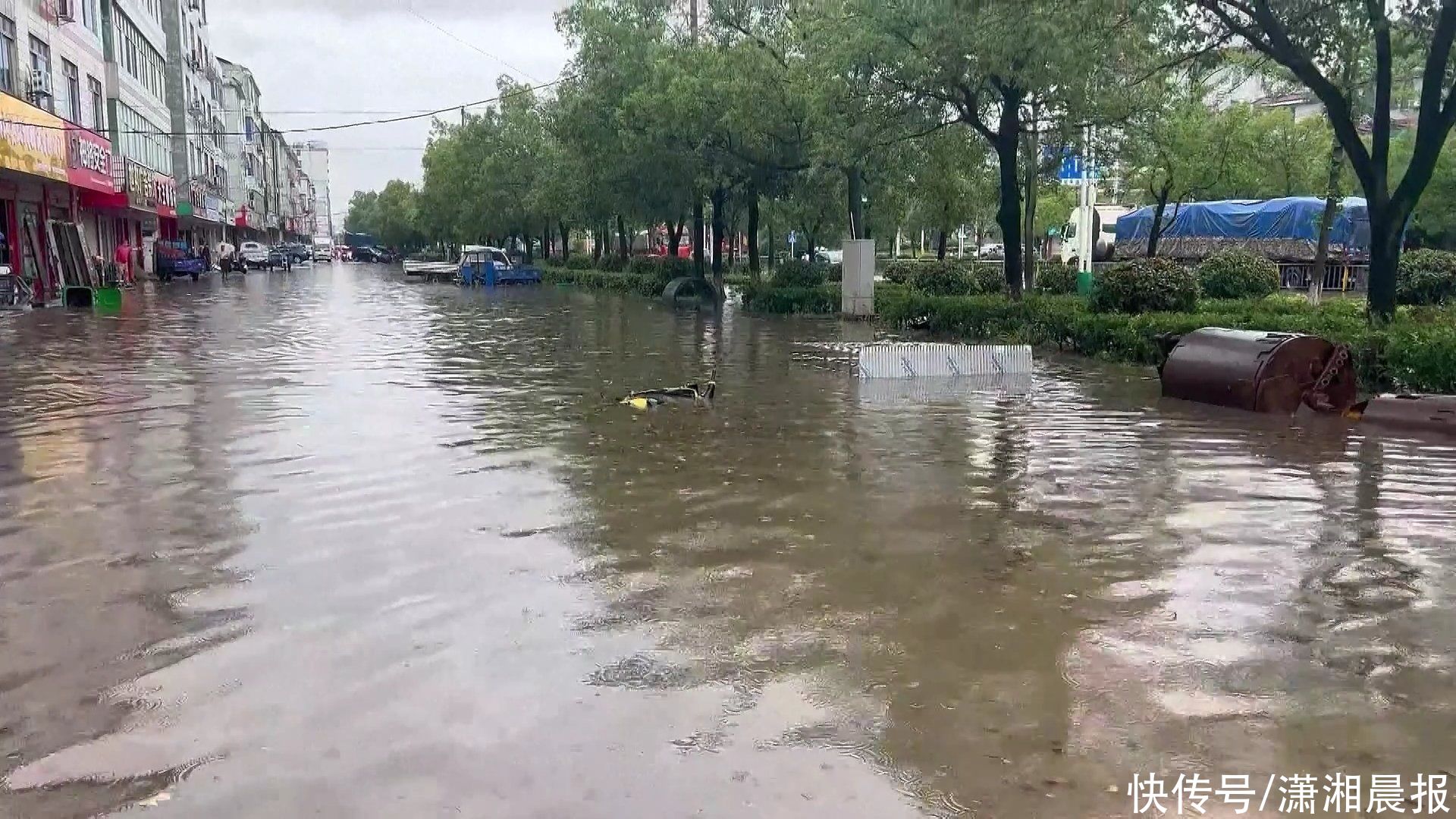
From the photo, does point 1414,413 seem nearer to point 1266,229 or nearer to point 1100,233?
point 1266,229

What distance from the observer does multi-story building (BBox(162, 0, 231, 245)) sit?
2653 inches

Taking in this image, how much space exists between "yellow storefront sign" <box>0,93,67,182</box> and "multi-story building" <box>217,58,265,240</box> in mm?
62847

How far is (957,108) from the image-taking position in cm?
2283

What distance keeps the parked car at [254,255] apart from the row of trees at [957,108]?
2928 cm

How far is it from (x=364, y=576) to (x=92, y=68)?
1753 inches

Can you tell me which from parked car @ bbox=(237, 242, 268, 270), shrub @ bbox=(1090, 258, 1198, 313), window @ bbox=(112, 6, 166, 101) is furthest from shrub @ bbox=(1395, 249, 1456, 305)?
parked car @ bbox=(237, 242, 268, 270)

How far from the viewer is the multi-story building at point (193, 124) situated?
221ft

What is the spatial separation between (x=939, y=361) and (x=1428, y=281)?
50.2ft

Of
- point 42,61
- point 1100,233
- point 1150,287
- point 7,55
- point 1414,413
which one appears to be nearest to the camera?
point 1414,413

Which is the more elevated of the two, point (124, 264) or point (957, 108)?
point (957, 108)

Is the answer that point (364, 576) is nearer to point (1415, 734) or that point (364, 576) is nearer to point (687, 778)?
point (687, 778)

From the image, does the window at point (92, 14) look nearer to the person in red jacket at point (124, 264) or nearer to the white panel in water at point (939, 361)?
the person in red jacket at point (124, 264)

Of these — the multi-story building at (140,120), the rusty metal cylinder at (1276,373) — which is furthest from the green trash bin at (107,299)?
the rusty metal cylinder at (1276,373)

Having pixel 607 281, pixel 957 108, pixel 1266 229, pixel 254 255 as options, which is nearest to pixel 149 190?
pixel 607 281
